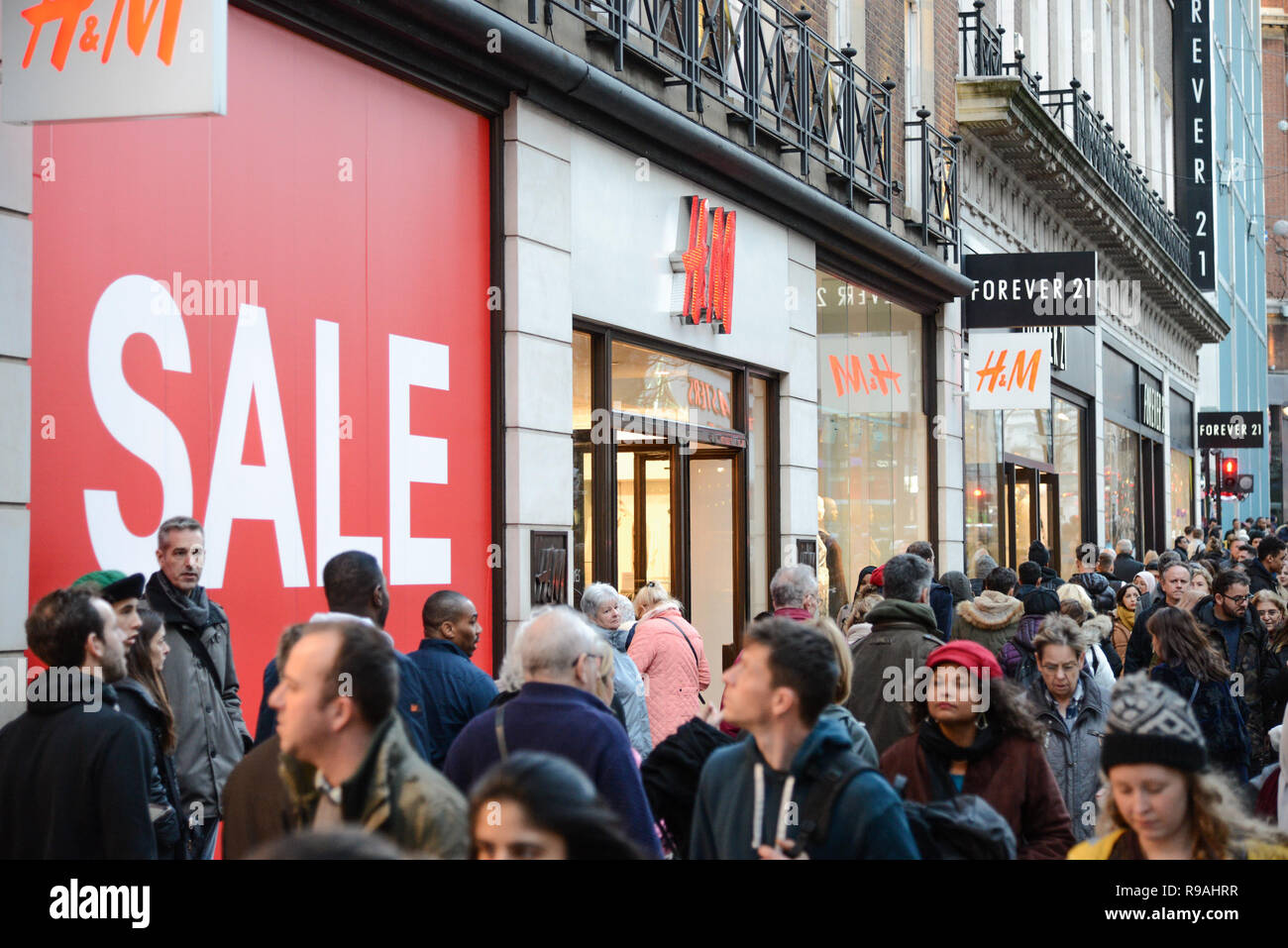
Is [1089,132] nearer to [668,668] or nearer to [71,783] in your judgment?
[668,668]

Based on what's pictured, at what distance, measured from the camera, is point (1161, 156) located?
4222 centimetres

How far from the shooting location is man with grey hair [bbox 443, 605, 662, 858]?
456cm

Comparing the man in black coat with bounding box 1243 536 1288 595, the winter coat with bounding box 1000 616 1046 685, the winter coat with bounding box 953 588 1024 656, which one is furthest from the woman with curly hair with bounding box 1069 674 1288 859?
the man in black coat with bounding box 1243 536 1288 595

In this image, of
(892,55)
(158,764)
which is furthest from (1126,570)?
(158,764)

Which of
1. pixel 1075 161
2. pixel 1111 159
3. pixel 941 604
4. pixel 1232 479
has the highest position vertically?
pixel 1111 159

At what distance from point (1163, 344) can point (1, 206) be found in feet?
126

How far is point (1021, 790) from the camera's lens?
5.22 m

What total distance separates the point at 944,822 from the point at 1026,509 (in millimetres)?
23036

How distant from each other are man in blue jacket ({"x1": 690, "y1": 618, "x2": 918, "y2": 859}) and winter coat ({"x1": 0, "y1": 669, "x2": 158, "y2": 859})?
5.60ft

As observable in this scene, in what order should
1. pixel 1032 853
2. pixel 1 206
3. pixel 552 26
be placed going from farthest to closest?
1. pixel 552 26
2. pixel 1 206
3. pixel 1032 853

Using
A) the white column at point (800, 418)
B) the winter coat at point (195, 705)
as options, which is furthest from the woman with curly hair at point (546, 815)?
the white column at point (800, 418)

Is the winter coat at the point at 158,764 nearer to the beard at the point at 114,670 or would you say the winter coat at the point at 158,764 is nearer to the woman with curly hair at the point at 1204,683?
the beard at the point at 114,670
